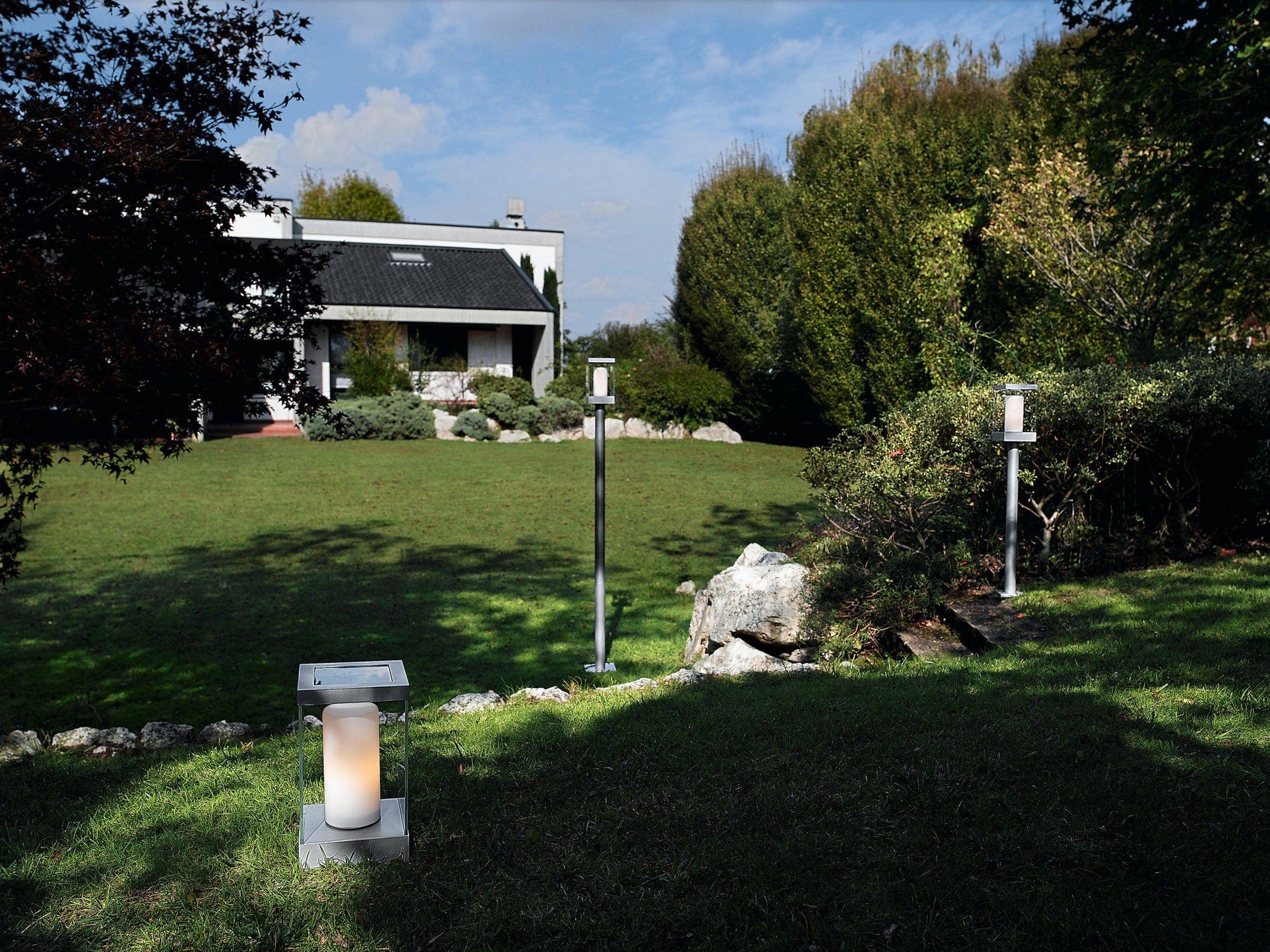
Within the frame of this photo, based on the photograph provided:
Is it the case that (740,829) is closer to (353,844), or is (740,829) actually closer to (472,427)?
(353,844)

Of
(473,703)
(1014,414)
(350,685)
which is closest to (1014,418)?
(1014,414)

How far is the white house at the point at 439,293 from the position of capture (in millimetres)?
30234

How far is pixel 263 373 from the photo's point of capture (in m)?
5.33

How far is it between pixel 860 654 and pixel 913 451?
190 cm

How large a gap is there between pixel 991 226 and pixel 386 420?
16.4 meters

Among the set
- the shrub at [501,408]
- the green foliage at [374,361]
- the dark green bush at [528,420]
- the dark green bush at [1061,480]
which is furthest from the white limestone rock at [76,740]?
the green foliage at [374,361]

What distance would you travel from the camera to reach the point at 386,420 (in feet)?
82.9

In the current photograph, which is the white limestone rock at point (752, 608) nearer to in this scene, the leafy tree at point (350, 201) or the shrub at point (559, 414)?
the shrub at point (559, 414)

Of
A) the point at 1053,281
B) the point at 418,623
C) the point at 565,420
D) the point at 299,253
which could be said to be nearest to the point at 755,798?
the point at 299,253

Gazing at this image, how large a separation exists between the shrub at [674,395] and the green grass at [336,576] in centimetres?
664

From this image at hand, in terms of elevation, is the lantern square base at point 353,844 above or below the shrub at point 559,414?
below

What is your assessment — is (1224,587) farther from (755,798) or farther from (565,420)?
(565,420)

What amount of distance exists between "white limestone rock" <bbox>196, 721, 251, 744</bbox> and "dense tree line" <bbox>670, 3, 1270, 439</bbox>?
904cm

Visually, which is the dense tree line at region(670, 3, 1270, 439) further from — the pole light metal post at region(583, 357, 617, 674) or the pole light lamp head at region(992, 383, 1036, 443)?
the pole light metal post at region(583, 357, 617, 674)
